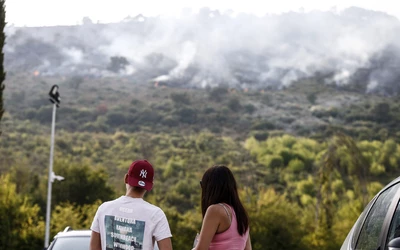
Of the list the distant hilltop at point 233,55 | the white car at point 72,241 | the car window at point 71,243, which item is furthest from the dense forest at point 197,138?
the car window at point 71,243

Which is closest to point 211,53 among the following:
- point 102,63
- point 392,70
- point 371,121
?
point 102,63

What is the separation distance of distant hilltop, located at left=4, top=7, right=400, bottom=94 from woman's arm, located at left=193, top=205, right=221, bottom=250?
472 feet

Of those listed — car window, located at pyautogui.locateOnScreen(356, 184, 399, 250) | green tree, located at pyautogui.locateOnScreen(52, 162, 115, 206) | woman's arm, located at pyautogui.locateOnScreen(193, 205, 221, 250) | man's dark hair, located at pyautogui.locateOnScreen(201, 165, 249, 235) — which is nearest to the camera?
car window, located at pyautogui.locateOnScreen(356, 184, 399, 250)

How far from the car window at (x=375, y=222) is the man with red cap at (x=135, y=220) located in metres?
1.19

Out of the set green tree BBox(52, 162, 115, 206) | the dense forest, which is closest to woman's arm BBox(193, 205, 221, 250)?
the dense forest

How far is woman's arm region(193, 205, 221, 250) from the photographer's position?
203 inches

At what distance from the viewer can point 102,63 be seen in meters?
175

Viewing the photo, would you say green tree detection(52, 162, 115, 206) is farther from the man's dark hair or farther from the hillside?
the hillside

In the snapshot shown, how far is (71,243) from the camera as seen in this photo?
10227 mm

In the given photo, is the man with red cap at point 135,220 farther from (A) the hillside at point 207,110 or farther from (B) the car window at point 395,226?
(A) the hillside at point 207,110

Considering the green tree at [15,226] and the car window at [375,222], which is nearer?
the car window at [375,222]

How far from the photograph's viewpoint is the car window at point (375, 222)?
4828 millimetres

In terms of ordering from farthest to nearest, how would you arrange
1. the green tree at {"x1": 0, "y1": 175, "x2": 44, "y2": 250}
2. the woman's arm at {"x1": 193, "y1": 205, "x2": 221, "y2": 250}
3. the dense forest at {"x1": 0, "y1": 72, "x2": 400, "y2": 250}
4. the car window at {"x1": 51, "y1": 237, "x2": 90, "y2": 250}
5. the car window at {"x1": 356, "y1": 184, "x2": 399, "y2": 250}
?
the dense forest at {"x1": 0, "y1": 72, "x2": 400, "y2": 250}, the green tree at {"x1": 0, "y1": 175, "x2": 44, "y2": 250}, the car window at {"x1": 51, "y1": 237, "x2": 90, "y2": 250}, the woman's arm at {"x1": 193, "y1": 205, "x2": 221, "y2": 250}, the car window at {"x1": 356, "y1": 184, "x2": 399, "y2": 250}

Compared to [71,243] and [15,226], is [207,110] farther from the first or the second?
[71,243]
